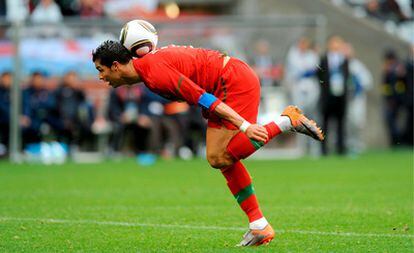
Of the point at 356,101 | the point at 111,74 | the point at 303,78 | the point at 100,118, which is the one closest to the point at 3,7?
the point at 100,118

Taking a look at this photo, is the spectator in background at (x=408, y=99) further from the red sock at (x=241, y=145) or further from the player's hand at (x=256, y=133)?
the player's hand at (x=256, y=133)

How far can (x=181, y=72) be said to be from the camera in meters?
9.62

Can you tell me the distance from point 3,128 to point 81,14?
4233 mm

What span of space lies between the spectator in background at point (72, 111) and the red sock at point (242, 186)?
47.1 feet

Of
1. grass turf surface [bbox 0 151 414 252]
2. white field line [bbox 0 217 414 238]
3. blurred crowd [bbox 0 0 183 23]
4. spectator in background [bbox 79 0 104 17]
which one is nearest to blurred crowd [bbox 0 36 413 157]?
blurred crowd [bbox 0 0 183 23]

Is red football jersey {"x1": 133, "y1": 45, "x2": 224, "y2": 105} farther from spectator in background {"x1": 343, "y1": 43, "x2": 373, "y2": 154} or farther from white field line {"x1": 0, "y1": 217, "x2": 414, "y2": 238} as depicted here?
spectator in background {"x1": 343, "y1": 43, "x2": 373, "y2": 154}

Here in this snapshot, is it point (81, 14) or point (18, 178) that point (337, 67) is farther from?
point (18, 178)

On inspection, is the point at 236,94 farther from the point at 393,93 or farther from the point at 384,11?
the point at 384,11

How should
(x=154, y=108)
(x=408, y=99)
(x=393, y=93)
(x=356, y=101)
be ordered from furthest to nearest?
(x=408, y=99)
(x=393, y=93)
(x=356, y=101)
(x=154, y=108)

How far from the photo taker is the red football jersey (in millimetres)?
9445

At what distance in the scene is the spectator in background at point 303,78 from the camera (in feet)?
80.9

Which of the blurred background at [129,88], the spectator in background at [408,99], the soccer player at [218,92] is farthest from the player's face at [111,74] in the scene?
the spectator in background at [408,99]

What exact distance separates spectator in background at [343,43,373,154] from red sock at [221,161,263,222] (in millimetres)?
15736

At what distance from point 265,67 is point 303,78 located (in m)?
0.89
